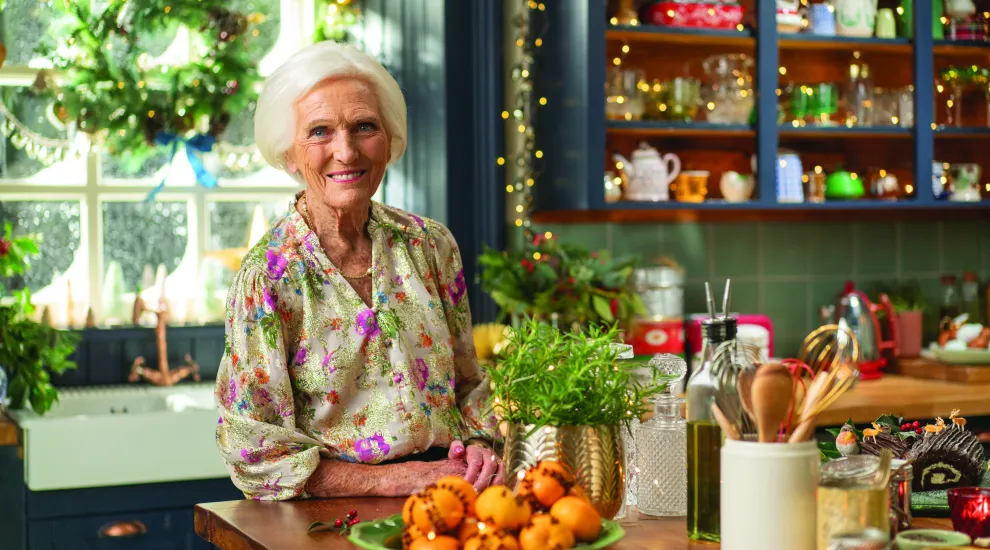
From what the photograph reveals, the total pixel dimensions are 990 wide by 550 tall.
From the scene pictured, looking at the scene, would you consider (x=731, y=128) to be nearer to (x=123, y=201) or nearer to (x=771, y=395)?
(x=123, y=201)

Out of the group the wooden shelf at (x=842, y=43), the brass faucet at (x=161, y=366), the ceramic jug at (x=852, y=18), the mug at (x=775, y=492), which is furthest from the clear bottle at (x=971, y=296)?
the mug at (x=775, y=492)

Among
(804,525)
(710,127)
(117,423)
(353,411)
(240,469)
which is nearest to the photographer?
(804,525)

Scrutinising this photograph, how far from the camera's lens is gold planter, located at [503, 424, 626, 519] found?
154 cm

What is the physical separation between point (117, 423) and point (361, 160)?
1.48 m

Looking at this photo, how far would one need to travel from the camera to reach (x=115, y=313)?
3.88m

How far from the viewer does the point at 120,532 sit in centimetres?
319

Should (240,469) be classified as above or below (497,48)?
below

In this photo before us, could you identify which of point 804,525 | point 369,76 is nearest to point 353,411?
point 369,76

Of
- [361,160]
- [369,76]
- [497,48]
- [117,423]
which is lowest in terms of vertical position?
[117,423]

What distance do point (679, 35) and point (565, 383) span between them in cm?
248

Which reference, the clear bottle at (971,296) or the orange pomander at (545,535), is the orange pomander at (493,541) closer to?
the orange pomander at (545,535)

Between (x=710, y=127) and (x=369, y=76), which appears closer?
(x=369, y=76)

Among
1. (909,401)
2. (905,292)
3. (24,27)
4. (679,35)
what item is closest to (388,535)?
(909,401)

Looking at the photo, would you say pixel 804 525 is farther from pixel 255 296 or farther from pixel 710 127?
pixel 710 127
